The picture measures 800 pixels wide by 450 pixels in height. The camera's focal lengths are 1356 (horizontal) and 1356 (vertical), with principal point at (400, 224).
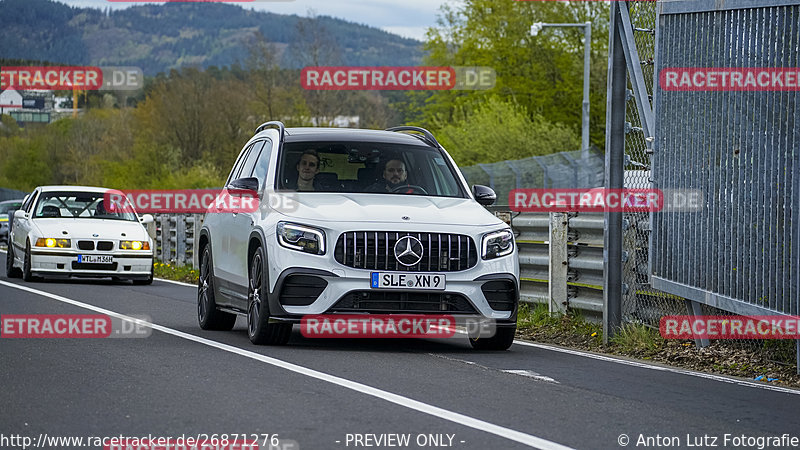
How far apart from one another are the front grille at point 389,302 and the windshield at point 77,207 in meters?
12.4

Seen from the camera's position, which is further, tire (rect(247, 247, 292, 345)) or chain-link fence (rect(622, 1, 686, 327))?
chain-link fence (rect(622, 1, 686, 327))

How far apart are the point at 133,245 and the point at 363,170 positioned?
10372 millimetres

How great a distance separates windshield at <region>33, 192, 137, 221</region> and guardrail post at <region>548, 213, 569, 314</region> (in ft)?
33.6

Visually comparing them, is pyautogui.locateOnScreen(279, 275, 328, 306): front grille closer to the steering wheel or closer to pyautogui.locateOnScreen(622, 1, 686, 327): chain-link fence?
the steering wheel

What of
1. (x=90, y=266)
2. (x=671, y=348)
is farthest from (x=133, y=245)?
(x=671, y=348)

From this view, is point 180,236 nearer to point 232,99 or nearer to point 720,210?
point 720,210

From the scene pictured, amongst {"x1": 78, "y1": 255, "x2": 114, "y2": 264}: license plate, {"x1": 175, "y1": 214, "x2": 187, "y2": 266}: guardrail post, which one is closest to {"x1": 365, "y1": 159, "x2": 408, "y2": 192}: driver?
{"x1": 78, "y1": 255, "x2": 114, "y2": 264}: license plate

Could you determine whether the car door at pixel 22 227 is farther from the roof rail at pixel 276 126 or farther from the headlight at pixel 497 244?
the headlight at pixel 497 244

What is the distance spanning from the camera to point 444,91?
231 feet

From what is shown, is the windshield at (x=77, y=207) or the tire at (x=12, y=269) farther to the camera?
the tire at (x=12, y=269)

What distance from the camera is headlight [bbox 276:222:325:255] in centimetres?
1061

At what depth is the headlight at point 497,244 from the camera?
35.6 feet

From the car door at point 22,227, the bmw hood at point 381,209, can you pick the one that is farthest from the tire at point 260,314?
the car door at point 22,227

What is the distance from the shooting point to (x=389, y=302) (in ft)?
34.7
